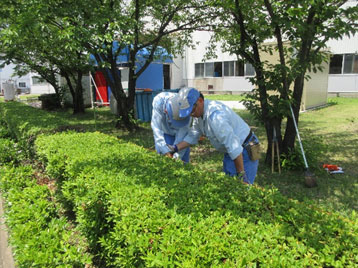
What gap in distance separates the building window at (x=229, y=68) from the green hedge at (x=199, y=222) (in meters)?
20.0

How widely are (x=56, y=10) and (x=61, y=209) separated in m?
4.12

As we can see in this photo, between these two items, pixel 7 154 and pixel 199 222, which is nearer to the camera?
pixel 199 222

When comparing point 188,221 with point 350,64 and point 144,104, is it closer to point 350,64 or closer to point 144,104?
point 144,104

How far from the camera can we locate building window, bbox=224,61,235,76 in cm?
2194

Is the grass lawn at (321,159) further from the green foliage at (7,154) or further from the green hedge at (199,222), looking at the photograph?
the green foliage at (7,154)

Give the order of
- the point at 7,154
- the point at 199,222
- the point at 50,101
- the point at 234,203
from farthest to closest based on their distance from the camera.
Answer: the point at 50,101 < the point at 7,154 < the point at 234,203 < the point at 199,222

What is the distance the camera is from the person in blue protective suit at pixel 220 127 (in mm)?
2695

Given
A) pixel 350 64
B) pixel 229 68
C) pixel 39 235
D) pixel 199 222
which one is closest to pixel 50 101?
pixel 229 68

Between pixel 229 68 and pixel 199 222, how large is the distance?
21463mm

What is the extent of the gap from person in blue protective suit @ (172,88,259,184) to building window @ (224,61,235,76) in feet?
64.7

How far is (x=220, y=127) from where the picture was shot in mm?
2686

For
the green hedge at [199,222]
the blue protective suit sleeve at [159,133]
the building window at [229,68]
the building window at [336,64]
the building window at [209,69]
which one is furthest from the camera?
the building window at [209,69]

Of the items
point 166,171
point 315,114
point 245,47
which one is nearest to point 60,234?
point 166,171

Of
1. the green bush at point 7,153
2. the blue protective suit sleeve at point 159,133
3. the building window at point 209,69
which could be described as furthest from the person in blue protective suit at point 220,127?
the building window at point 209,69
